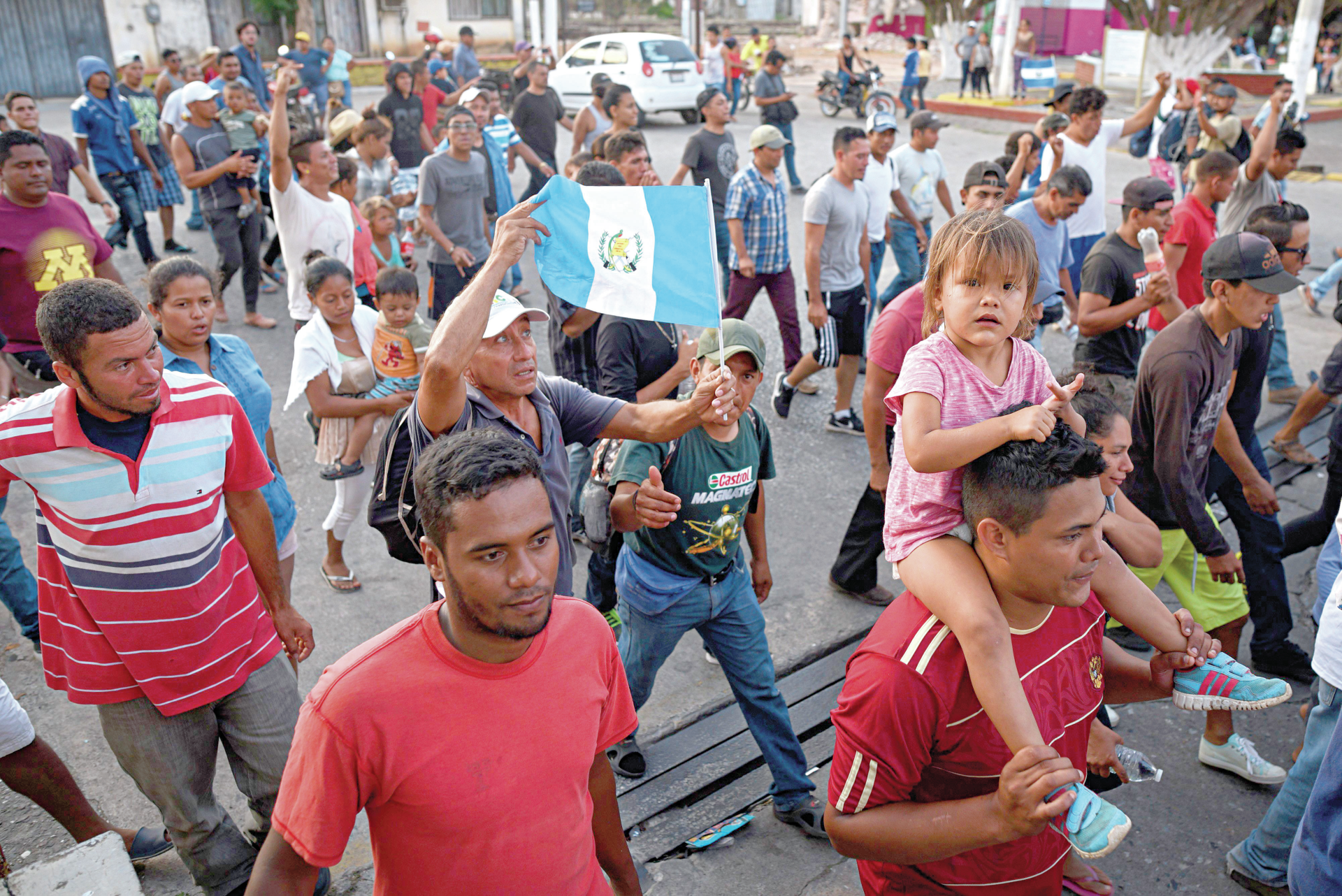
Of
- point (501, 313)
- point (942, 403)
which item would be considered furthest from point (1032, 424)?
point (501, 313)

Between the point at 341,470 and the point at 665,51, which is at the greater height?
the point at 665,51

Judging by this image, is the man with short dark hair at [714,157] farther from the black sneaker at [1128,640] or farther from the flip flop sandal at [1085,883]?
the flip flop sandal at [1085,883]

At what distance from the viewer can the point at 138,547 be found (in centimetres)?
281

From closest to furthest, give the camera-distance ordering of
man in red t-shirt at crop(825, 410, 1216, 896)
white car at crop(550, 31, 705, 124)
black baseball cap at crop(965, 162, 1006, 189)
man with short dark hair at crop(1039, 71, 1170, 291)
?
man in red t-shirt at crop(825, 410, 1216, 896) → black baseball cap at crop(965, 162, 1006, 189) → man with short dark hair at crop(1039, 71, 1170, 291) → white car at crop(550, 31, 705, 124)

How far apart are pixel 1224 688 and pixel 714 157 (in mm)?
7008

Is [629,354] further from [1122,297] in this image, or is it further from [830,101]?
[830,101]

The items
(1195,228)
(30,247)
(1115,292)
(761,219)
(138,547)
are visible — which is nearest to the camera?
(138,547)

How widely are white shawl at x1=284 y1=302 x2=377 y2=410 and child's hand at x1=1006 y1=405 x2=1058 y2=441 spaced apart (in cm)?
345

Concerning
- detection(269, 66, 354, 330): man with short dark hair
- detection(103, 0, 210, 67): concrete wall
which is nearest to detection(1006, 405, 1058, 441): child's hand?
detection(269, 66, 354, 330): man with short dark hair

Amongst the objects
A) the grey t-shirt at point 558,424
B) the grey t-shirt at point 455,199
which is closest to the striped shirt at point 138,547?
the grey t-shirt at point 558,424

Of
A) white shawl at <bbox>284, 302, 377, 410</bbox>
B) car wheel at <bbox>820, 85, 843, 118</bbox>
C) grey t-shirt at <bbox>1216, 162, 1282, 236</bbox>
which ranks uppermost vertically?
car wheel at <bbox>820, 85, 843, 118</bbox>

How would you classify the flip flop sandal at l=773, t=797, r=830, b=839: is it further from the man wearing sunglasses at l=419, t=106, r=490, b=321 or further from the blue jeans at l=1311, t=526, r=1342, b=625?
the man wearing sunglasses at l=419, t=106, r=490, b=321

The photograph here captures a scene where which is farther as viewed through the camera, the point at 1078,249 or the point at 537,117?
the point at 537,117

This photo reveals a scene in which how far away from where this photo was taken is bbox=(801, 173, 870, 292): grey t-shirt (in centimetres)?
670
